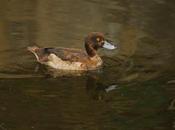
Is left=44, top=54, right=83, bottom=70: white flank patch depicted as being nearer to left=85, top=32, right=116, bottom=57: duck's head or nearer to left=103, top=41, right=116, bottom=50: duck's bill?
left=85, top=32, right=116, bottom=57: duck's head

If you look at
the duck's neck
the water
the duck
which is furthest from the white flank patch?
the duck's neck

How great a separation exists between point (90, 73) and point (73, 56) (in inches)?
15.4

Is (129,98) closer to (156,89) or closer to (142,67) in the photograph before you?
(156,89)

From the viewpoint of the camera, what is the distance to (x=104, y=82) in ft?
36.0

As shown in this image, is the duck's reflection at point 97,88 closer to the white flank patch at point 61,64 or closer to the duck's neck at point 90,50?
the white flank patch at point 61,64

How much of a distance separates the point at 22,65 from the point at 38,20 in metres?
2.95

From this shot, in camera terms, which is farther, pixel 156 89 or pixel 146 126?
pixel 156 89

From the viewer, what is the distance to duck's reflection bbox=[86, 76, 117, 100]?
10424mm

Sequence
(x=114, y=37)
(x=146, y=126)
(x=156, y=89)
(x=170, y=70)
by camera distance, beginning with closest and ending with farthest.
Answer: (x=146, y=126) → (x=156, y=89) → (x=170, y=70) → (x=114, y=37)

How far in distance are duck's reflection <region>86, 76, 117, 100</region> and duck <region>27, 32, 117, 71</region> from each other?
2.17ft

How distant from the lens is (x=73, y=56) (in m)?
11.8

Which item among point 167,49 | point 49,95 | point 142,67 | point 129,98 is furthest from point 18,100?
point 167,49

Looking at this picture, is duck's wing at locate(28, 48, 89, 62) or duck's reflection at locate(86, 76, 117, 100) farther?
duck's wing at locate(28, 48, 89, 62)

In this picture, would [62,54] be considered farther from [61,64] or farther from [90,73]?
[90,73]
